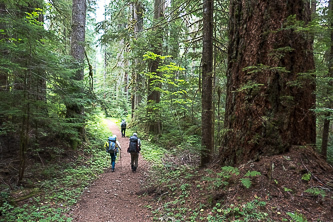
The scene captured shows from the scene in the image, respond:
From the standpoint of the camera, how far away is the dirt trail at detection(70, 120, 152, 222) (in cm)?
474

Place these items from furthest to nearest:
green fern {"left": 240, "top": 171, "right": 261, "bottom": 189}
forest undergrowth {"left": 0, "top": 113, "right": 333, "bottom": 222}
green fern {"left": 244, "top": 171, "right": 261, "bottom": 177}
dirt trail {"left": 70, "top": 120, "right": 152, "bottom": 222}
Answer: dirt trail {"left": 70, "top": 120, "right": 152, "bottom": 222} → green fern {"left": 244, "top": 171, "right": 261, "bottom": 177} → green fern {"left": 240, "top": 171, "right": 261, "bottom": 189} → forest undergrowth {"left": 0, "top": 113, "right": 333, "bottom": 222}

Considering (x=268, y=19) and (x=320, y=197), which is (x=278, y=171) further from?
(x=268, y=19)

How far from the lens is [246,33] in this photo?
4.43 m

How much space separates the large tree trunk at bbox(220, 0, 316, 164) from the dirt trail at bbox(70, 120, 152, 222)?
2959 millimetres

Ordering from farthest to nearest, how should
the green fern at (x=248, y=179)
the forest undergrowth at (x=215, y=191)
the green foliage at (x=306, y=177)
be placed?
the green fern at (x=248, y=179), the green foliage at (x=306, y=177), the forest undergrowth at (x=215, y=191)

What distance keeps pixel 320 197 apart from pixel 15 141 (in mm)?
9680

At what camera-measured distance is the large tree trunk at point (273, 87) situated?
3902mm

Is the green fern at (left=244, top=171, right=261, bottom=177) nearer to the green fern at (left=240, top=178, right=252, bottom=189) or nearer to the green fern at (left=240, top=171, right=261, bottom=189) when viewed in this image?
the green fern at (left=240, top=171, right=261, bottom=189)

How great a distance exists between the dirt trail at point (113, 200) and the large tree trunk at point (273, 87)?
2.96 metres

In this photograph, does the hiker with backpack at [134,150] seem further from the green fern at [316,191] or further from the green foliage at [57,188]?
the green fern at [316,191]

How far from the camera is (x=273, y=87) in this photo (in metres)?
3.98

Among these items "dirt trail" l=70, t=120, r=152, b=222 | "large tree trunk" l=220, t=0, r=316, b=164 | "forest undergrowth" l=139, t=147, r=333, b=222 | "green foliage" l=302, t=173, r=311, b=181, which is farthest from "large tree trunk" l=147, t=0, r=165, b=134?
"green foliage" l=302, t=173, r=311, b=181

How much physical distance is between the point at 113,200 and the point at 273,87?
17.1 feet

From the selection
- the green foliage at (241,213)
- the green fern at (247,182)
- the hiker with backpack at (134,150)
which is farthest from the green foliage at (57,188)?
the green fern at (247,182)
